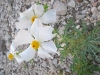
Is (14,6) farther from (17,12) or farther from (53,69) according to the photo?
(53,69)

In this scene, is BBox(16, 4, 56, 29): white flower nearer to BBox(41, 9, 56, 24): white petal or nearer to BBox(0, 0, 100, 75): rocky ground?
BBox(41, 9, 56, 24): white petal

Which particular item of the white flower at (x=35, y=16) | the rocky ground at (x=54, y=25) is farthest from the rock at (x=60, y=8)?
the white flower at (x=35, y=16)

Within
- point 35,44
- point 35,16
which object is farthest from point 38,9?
point 35,44

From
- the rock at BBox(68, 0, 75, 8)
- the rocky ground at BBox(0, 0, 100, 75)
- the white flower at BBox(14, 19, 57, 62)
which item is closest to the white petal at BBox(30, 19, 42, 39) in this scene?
the white flower at BBox(14, 19, 57, 62)

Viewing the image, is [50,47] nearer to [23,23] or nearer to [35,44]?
[35,44]

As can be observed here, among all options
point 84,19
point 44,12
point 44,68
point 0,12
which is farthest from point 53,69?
point 0,12
